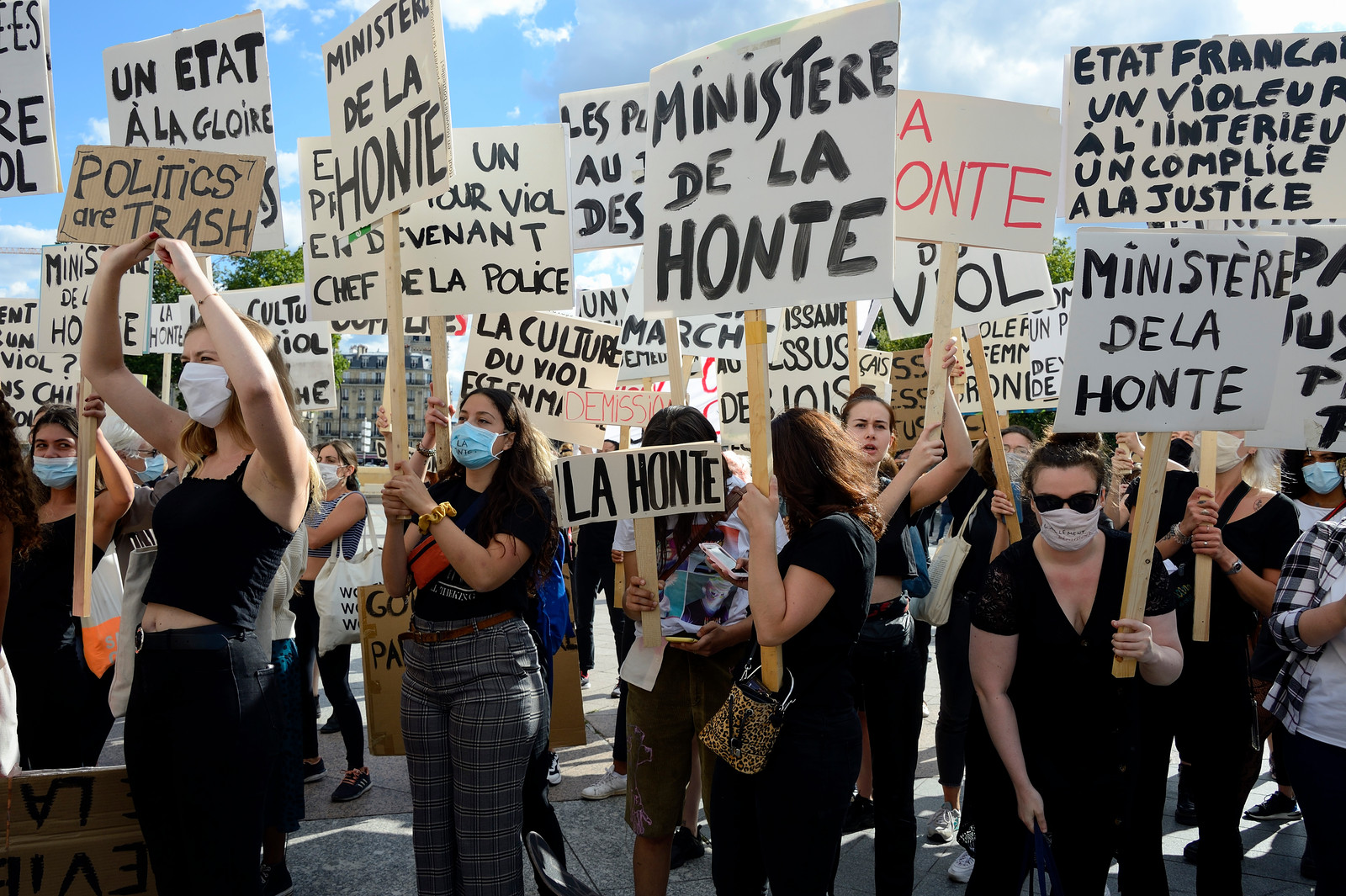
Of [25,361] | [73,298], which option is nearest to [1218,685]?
[73,298]

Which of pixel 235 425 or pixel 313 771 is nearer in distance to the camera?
pixel 235 425

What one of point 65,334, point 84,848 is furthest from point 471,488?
point 65,334

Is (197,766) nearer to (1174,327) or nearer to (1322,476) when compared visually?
(1174,327)

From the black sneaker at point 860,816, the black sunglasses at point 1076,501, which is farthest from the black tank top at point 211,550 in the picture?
the black sneaker at point 860,816

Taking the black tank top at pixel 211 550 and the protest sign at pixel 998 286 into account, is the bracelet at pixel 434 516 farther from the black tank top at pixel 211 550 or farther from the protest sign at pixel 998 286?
the protest sign at pixel 998 286

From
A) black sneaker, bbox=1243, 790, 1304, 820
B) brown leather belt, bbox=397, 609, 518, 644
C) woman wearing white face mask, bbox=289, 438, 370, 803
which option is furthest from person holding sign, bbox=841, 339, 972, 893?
A: woman wearing white face mask, bbox=289, 438, 370, 803

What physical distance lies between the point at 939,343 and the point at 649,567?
1.69m

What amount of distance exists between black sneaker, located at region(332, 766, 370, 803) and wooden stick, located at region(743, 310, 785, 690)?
3.34 m

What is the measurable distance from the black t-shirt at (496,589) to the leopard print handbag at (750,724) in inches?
37.5

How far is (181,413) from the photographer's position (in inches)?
119

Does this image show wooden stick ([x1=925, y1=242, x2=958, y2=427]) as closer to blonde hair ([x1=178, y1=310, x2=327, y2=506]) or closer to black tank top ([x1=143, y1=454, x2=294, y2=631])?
blonde hair ([x1=178, y1=310, x2=327, y2=506])

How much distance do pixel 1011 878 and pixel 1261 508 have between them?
7.64 feet

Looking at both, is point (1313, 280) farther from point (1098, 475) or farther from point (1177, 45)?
point (1098, 475)

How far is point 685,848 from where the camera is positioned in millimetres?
4488
